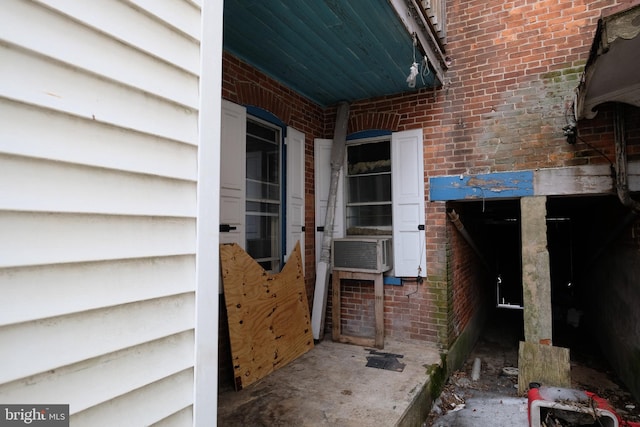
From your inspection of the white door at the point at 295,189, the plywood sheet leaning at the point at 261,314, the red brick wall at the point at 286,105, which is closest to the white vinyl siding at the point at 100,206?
the plywood sheet leaning at the point at 261,314

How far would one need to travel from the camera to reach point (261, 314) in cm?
407

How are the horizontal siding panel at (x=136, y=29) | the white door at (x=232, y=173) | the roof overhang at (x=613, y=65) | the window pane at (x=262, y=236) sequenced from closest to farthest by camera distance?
1. the horizontal siding panel at (x=136, y=29)
2. the roof overhang at (x=613, y=65)
3. the white door at (x=232, y=173)
4. the window pane at (x=262, y=236)

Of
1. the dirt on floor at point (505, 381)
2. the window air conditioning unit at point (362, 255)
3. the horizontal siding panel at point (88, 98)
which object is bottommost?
the dirt on floor at point (505, 381)

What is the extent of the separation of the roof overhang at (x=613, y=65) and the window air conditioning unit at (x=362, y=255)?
279 cm

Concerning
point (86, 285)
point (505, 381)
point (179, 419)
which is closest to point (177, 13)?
point (86, 285)

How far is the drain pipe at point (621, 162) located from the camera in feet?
12.9

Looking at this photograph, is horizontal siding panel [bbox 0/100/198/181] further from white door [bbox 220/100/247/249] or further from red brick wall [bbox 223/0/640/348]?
red brick wall [bbox 223/0/640/348]

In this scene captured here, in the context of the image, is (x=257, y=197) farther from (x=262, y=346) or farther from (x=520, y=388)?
(x=520, y=388)

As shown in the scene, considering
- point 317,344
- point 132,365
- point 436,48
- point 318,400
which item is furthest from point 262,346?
point 436,48

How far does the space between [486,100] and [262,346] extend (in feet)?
14.1

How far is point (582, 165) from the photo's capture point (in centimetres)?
423

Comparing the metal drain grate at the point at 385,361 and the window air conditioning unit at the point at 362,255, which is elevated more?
the window air conditioning unit at the point at 362,255
